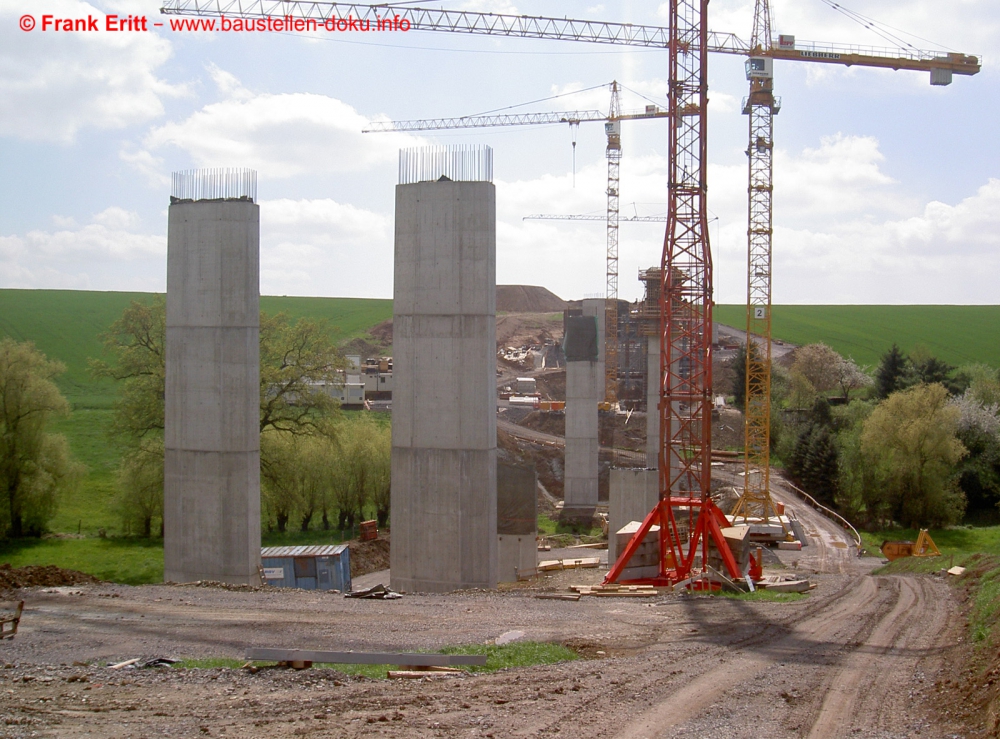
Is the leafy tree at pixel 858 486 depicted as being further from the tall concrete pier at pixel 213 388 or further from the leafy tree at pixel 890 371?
the tall concrete pier at pixel 213 388

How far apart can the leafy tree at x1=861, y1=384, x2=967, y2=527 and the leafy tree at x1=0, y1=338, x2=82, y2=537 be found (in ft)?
117

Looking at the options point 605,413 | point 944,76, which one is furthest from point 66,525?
point 944,76

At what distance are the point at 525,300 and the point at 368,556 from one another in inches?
3993

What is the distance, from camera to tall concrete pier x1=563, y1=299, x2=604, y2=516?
42.8 m

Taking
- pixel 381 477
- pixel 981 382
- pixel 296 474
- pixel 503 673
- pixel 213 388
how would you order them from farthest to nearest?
1. pixel 981 382
2. pixel 381 477
3. pixel 296 474
4. pixel 213 388
5. pixel 503 673

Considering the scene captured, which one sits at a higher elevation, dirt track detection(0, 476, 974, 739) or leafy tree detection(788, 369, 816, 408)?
leafy tree detection(788, 369, 816, 408)

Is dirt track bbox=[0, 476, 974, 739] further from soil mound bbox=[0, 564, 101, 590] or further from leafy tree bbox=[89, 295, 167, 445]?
leafy tree bbox=[89, 295, 167, 445]

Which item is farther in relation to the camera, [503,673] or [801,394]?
[801,394]

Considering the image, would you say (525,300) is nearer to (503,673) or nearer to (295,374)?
(295,374)

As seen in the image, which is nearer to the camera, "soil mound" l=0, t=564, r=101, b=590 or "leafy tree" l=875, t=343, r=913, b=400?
"soil mound" l=0, t=564, r=101, b=590

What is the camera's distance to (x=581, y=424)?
1704 inches

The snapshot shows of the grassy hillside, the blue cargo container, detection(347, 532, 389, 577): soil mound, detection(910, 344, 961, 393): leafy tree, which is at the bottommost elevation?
detection(347, 532, 389, 577): soil mound

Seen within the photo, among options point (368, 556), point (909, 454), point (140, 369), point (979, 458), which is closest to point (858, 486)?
point (909, 454)

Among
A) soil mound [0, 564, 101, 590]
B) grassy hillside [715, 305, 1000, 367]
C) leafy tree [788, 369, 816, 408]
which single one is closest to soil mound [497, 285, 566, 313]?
grassy hillside [715, 305, 1000, 367]
